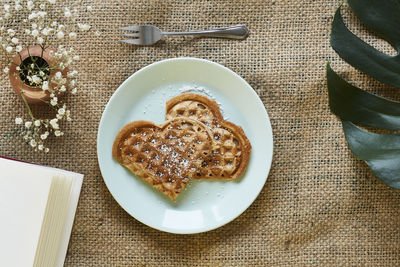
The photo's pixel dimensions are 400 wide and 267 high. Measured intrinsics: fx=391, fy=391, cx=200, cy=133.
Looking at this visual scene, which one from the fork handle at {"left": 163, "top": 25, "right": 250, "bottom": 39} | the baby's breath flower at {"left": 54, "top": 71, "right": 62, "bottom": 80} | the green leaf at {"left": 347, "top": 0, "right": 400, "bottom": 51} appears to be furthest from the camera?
the fork handle at {"left": 163, "top": 25, "right": 250, "bottom": 39}

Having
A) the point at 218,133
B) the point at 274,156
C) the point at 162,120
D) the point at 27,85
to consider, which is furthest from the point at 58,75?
the point at 274,156

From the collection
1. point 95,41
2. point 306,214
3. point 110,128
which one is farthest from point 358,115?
point 95,41

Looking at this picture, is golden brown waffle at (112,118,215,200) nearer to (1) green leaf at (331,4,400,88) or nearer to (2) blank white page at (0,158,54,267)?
(2) blank white page at (0,158,54,267)

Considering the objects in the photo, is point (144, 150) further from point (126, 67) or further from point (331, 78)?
point (331, 78)

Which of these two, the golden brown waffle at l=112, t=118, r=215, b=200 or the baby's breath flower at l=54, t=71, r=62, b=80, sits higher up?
the baby's breath flower at l=54, t=71, r=62, b=80

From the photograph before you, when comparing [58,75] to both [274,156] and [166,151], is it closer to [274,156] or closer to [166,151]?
[166,151]

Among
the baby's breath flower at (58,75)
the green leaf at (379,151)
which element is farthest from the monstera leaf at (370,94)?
the baby's breath flower at (58,75)

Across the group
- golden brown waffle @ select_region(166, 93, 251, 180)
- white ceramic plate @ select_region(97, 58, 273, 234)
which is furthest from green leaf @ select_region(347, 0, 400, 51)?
golden brown waffle @ select_region(166, 93, 251, 180)
